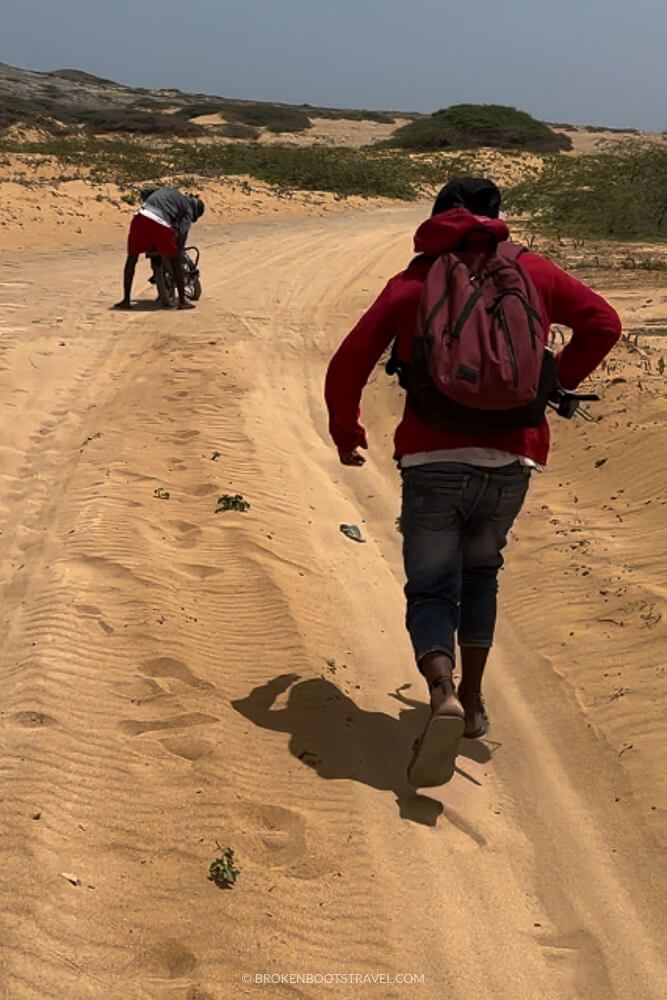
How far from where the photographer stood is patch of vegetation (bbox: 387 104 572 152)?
48.2 meters

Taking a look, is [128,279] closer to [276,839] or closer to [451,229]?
[451,229]

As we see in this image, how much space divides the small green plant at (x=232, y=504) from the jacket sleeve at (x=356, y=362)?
2.55 meters

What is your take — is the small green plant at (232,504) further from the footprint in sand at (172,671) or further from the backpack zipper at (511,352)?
the backpack zipper at (511,352)

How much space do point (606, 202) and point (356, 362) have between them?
831 inches

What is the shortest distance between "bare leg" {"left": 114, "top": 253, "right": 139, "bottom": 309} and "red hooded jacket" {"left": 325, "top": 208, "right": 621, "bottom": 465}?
8.94 metres

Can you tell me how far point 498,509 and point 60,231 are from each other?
18.2m

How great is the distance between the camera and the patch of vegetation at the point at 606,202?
20.6 metres

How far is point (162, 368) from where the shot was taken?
9.08 meters

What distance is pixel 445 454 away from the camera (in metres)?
3.22

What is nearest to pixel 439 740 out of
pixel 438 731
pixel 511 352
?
pixel 438 731

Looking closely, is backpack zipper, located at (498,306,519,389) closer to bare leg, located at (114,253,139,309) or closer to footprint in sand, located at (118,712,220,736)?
footprint in sand, located at (118,712,220,736)

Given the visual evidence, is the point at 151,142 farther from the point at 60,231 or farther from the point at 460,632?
the point at 460,632

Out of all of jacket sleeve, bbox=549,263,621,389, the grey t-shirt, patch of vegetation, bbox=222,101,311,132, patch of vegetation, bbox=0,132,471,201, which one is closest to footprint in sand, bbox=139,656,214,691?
jacket sleeve, bbox=549,263,621,389

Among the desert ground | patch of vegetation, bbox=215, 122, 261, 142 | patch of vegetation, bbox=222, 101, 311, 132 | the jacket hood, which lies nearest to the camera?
the desert ground
